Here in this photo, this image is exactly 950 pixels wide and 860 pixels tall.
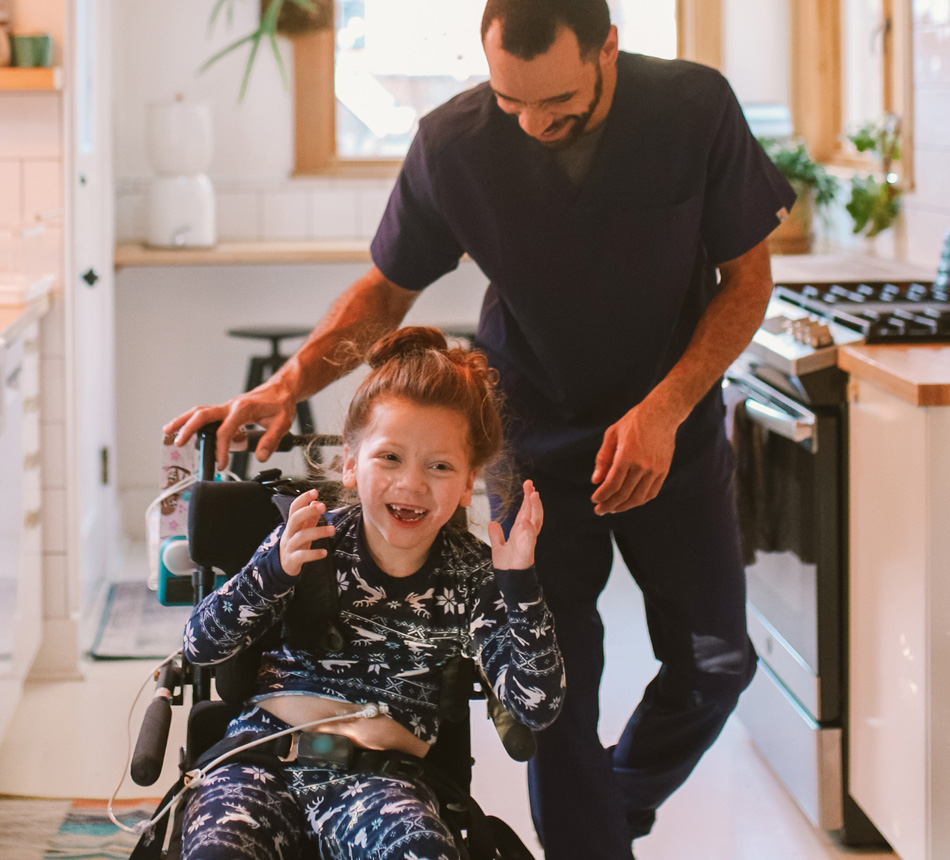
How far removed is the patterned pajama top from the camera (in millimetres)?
1418

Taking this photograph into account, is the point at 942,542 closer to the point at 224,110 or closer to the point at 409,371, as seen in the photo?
the point at 409,371

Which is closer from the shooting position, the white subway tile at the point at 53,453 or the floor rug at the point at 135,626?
the white subway tile at the point at 53,453

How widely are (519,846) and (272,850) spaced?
0.28 metres

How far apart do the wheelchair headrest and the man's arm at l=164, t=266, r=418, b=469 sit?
68mm

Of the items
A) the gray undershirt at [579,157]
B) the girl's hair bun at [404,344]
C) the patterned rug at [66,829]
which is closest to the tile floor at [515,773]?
the patterned rug at [66,829]

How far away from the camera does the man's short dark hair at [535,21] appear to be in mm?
1465

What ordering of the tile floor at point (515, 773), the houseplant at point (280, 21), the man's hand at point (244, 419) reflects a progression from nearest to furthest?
the man's hand at point (244, 419) < the tile floor at point (515, 773) < the houseplant at point (280, 21)

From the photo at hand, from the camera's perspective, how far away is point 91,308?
3459 millimetres

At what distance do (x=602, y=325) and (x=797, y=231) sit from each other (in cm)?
241

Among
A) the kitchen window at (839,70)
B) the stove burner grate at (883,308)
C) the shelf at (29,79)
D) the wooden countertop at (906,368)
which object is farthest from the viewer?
the kitchen window at (839,70)

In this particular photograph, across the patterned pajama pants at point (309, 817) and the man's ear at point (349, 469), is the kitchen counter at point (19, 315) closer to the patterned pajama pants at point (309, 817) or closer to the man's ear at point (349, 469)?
the man's ear at point (349, 469)

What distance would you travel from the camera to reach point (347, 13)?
4227mm

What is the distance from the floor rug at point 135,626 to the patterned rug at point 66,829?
75cm

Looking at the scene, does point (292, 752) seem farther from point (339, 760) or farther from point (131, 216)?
point (131, 216)
